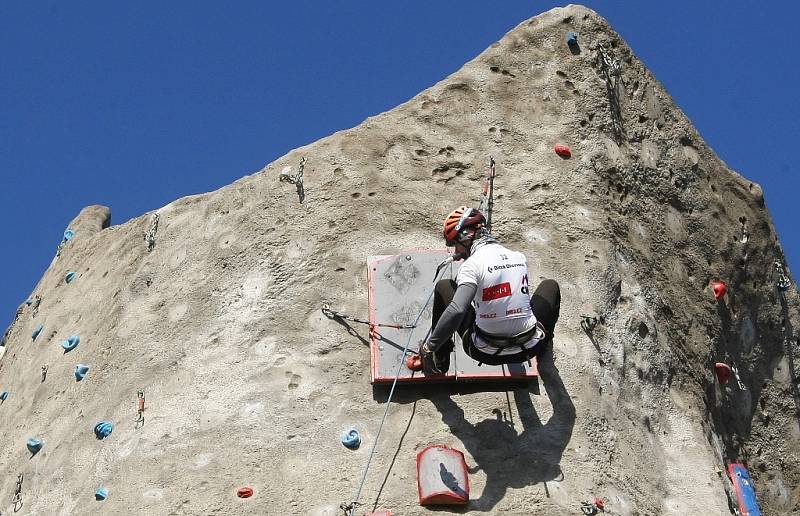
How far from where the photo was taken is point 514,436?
1105 cm

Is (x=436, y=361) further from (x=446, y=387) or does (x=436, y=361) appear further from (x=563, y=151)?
(x=563, y=151)

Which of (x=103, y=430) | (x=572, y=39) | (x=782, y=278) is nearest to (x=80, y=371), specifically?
(x=103, y=430)

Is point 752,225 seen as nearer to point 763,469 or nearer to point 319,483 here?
point 763,469

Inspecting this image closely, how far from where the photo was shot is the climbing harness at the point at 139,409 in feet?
38.1

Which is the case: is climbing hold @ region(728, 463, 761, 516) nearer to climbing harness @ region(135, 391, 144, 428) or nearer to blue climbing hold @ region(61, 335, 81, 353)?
climbing harness @ region(135, 391, 144, 428)

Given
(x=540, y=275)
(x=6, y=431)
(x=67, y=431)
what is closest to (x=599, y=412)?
(x=540, y=275)

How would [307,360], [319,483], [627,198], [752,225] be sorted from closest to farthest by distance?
[319,483] < [307,360] < [627,198] < [752,225]

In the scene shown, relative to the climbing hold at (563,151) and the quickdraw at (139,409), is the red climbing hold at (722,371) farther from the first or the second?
the quickdraw at (139,409)

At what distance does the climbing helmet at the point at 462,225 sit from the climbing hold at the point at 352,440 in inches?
56.0

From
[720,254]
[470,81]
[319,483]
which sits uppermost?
[470,81]

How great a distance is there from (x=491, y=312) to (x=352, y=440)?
4.17 ft

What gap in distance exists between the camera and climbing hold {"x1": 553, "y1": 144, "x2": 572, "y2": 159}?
1285 cm

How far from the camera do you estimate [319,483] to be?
427 inches

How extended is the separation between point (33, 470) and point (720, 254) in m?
5.58
